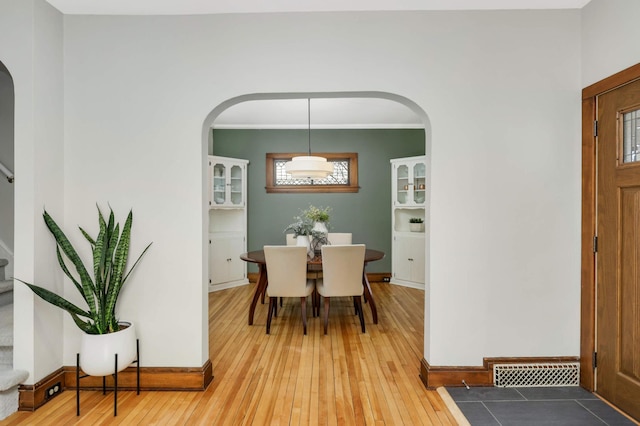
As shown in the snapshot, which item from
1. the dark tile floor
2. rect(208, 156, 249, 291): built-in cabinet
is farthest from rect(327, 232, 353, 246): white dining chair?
the dark tile floor

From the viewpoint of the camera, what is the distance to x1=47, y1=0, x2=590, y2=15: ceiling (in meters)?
2.31

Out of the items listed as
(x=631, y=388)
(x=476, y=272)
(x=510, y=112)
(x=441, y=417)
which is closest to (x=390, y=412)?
(x=441, y=417)

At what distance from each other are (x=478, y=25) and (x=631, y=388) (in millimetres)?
2409

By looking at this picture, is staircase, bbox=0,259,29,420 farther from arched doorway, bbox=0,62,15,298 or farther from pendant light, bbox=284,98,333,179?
pendant light, bbox=284,98,333,179

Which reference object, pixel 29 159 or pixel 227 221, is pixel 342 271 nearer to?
pixel 29 159

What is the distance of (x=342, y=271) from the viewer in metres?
3.55

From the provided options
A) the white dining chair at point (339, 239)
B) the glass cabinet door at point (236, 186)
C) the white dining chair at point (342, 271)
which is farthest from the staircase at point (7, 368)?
the white dining chair at point (339, 239)

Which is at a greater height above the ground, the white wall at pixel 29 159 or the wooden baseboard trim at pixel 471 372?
the white wall at pixel 29 159

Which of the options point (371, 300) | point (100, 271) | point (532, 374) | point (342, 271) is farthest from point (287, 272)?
point (532, 374)

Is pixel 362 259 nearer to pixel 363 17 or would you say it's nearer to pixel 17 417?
pixel 363 17

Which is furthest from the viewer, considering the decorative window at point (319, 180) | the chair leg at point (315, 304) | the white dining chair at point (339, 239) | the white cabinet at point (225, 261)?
the decorative window at point (319, 180)

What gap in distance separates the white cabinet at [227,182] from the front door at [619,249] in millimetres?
4589

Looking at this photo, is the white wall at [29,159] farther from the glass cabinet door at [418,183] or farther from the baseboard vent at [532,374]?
the glass cabinet door at [418,183]

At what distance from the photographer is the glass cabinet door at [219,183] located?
5.54 m
